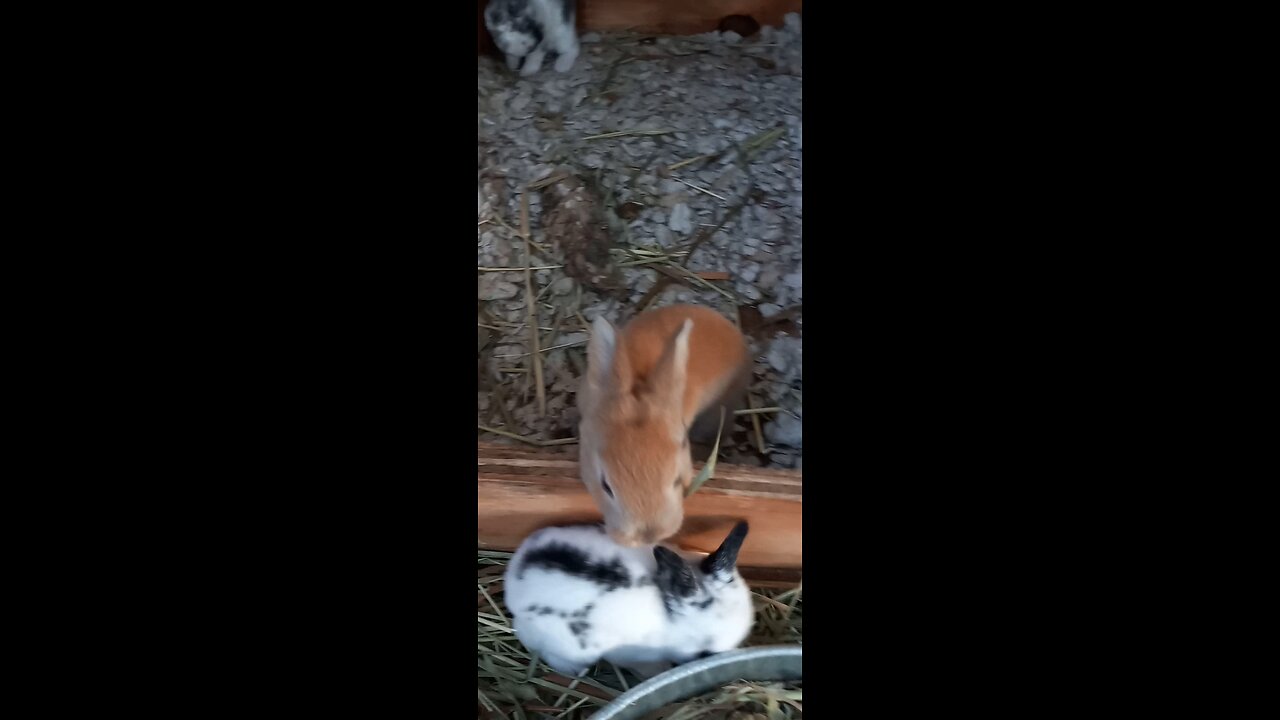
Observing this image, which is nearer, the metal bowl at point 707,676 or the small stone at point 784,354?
the metal bowl at point 707,676

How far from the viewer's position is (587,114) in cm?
169

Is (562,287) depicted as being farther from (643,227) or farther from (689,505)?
(689,505)

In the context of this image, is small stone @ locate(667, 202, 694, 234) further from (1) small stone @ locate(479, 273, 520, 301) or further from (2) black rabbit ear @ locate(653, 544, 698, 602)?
(2) black rabbit ear @ locate(653, 544, 698, 602)

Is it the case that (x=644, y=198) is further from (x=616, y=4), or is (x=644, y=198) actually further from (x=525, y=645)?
(x=525, y=645)

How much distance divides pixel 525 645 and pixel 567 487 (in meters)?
0.31

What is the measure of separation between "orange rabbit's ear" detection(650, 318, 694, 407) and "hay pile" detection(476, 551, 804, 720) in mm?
408

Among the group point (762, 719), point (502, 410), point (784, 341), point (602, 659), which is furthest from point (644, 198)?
point (762, 719)

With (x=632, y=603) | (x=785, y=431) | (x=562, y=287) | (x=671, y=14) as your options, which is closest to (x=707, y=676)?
(x=632, y=603)

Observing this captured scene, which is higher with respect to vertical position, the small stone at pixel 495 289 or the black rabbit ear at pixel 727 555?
the small stone at pixel 495 289

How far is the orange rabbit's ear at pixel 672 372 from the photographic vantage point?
1.49 metres

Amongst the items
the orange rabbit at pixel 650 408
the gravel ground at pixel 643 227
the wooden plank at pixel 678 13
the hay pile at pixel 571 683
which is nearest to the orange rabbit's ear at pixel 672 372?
the orange rabbit at pixel 650 408

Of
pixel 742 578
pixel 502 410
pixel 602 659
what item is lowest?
pixel 602 659

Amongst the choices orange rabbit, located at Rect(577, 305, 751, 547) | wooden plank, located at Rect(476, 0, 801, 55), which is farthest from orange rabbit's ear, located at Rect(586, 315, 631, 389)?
wooden plank, located at Rect(476, 0, 801, 55)

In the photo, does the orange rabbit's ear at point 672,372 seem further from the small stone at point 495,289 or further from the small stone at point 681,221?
the small stone at point 495,289
